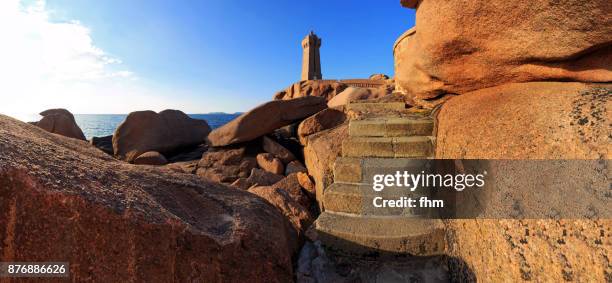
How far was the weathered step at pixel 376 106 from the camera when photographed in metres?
3.63

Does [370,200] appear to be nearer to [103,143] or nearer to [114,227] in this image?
[114,227]

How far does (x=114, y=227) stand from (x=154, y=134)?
6211 millimetres

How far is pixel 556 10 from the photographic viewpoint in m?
1.56

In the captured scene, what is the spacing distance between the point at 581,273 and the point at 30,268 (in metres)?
1.77

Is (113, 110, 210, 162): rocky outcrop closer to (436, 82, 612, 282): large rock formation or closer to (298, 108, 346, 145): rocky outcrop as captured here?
(298, 108, 346, 145): rocky outcrop

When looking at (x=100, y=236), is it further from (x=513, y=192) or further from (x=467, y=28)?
(x=467, y=28)

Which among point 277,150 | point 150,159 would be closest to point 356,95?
point 277,150

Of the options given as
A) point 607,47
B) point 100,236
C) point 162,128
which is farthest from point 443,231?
point 162,128

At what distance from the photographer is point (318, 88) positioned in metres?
27.0

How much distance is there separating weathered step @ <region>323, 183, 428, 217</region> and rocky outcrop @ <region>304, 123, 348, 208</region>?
0.49m

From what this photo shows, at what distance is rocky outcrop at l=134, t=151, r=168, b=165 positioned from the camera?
565cm

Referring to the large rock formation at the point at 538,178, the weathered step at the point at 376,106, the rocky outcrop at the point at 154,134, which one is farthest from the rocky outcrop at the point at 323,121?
the rocky outcrop at the point at 154,134

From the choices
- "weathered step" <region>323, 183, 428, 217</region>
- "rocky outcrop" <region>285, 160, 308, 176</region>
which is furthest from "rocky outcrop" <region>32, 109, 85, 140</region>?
"weathered step" <region>323, 183, 428, 217</region>

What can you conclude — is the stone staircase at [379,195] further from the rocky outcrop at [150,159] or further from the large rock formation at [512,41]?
the rocky outcrop at [150,159]
